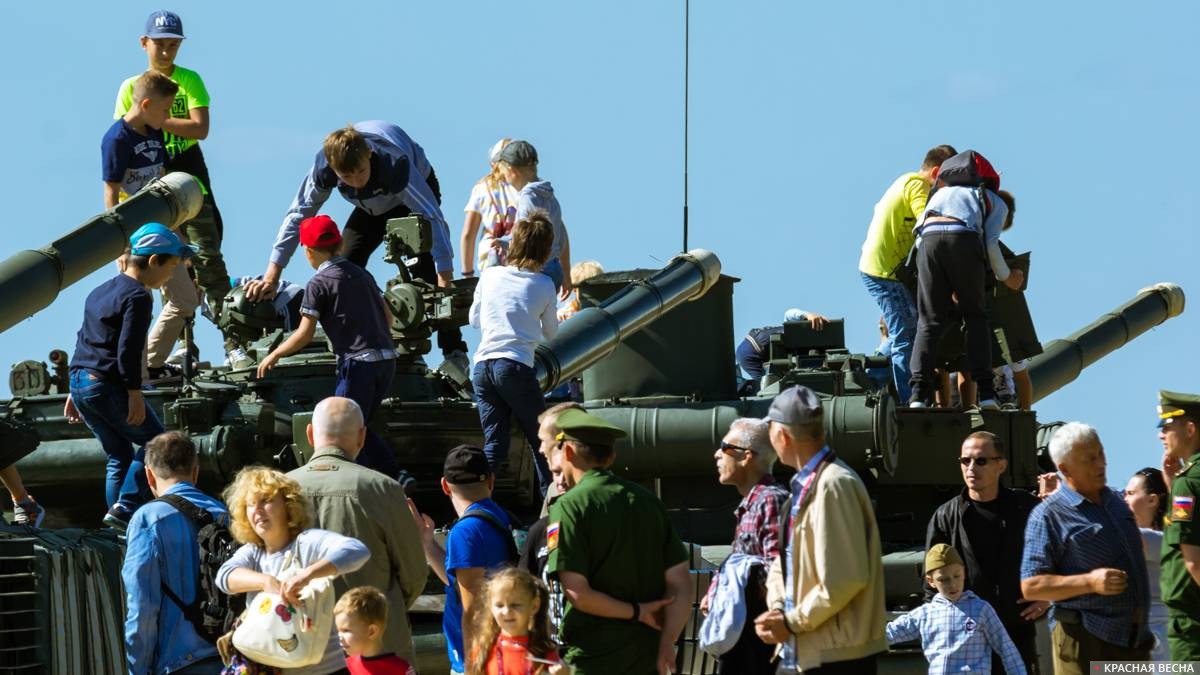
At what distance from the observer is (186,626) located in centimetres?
1059

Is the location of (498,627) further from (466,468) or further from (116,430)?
(116,430)

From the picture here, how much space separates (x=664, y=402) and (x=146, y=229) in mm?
4044

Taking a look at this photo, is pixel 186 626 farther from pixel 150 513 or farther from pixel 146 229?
pixel 146 229

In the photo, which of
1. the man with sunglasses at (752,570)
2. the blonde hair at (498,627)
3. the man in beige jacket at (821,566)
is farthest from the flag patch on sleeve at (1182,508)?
the blonde hair at (498,627)

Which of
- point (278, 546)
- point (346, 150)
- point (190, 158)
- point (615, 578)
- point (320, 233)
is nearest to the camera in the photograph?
point (615, 578)

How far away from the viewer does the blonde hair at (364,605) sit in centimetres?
957

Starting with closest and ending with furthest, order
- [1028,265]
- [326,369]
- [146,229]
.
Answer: [146,229] < [326,369] < [1028,265]

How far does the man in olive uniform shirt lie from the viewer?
966 cm

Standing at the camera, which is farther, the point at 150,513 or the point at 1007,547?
the point at 1007,547

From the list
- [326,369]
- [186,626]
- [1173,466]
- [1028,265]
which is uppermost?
[1028,265]

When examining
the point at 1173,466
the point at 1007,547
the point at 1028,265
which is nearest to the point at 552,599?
the point at 1007,547

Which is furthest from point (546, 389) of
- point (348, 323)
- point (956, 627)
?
point (956, 627)

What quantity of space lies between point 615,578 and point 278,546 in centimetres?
145

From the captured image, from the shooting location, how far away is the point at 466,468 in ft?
35.2
